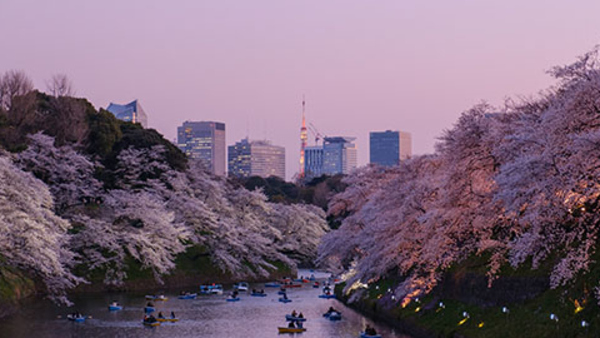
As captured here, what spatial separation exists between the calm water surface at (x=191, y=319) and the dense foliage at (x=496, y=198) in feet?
14.4

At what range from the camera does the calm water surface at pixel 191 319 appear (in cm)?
4619

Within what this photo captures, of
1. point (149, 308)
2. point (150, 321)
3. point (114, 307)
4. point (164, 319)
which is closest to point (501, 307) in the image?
point (150, 321)

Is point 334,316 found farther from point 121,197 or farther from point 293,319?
point 121,197

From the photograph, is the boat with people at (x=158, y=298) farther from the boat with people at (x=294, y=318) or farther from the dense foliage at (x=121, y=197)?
the boat with people at (x=294, y=318)

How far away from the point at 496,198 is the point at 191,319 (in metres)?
30.0

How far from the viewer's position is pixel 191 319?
53.3 meters

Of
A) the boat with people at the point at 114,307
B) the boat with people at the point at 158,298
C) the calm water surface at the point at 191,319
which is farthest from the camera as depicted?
the boat with people at the point at 158,298

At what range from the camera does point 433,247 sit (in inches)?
1617

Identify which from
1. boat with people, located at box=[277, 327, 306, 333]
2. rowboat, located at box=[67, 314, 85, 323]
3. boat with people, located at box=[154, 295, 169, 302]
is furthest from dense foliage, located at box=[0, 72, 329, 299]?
boat with people, located at box=[277, 327, 306, 333]

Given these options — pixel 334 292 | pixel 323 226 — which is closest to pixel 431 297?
pixel 334 292

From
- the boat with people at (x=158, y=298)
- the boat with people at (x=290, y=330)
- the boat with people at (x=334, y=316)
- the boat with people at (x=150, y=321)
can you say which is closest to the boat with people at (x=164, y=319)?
the boat with people at (x=150, y=321)

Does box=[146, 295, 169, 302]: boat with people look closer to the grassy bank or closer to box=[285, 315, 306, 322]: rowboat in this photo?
box=[285, 315, 306, 322]: rowboat

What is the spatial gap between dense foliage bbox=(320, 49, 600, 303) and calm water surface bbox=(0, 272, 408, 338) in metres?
4.38

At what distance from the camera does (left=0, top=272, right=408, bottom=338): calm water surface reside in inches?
1818
